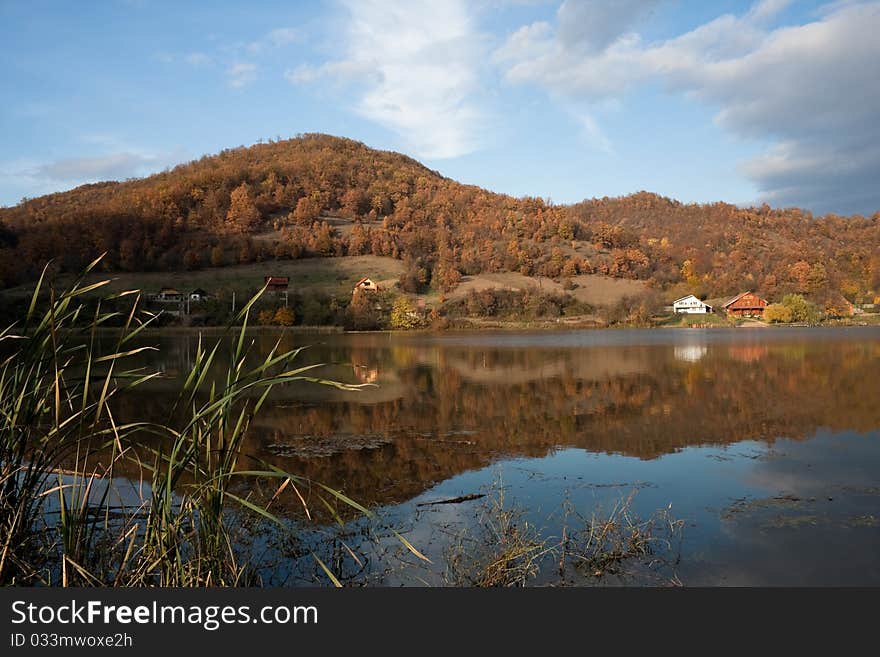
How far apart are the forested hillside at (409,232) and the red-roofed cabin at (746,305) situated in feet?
28.4

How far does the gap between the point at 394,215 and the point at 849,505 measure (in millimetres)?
105921

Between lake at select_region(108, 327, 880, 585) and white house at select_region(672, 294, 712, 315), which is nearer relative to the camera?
lake at select_region(108, 327, 880, 585)

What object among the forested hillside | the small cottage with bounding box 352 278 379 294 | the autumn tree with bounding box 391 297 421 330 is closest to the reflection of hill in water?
the autumn tree with bounding box 391 297 421 330

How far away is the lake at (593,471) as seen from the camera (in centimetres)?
448

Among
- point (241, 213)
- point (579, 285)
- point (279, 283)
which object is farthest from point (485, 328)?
point (241, 213)

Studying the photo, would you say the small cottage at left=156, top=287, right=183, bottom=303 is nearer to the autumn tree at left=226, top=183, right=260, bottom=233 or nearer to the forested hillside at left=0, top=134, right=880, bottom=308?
the forested hillside at left=0, top=134, right=880, bottom=308

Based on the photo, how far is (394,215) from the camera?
357ft

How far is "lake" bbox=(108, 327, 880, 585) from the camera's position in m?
4.48

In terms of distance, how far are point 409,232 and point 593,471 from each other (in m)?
96.3

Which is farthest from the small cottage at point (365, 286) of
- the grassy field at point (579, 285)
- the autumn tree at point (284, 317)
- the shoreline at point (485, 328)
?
the grassy field at point (579, 285)

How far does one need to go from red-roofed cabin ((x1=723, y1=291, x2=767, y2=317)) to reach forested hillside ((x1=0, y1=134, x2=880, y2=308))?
341 inches

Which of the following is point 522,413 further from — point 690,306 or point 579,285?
point 579,285

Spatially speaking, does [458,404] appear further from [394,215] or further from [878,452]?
[394,215]

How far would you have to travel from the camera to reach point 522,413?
11531mm
